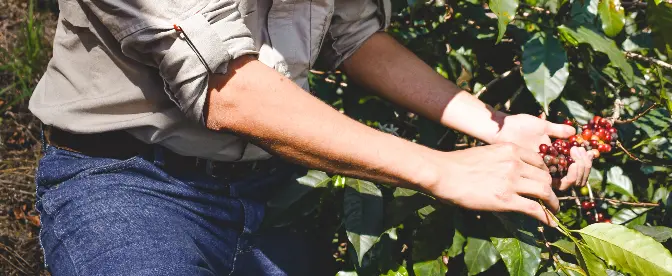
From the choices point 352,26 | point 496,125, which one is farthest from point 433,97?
point 352,26

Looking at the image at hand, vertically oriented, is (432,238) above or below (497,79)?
below

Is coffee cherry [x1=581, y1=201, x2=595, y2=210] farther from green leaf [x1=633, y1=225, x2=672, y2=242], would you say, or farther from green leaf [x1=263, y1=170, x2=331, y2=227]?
green leaf [x1=263, y1=170, x2=331, y2=227]

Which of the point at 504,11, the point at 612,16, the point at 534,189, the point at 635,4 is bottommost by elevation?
the point at 534,189

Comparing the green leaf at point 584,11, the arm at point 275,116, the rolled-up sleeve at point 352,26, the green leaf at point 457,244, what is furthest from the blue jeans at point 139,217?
the green leaf at point 584,11

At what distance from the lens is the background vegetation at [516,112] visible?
5.10ft

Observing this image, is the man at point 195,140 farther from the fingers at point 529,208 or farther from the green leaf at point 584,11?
the green leaf at point 584,11

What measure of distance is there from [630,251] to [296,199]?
0.82m

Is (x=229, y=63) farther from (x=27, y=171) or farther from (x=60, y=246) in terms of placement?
(x=27, y=171)

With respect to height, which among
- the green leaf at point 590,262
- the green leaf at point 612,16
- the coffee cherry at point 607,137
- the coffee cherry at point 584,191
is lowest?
the coffee cherry at point 584,191

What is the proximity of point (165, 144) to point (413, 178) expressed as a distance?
24.6 inches

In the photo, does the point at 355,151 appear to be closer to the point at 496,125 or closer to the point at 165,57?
the point at 165,57

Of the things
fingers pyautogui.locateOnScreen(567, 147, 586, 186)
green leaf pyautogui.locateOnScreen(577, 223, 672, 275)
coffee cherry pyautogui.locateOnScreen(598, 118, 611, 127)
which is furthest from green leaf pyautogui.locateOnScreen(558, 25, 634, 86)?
green leaf pyautogui.locateOnScreen(577, 223, 672, 275)

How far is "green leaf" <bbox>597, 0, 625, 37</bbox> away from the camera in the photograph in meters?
A: 1.69

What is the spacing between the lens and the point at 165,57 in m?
1.31
